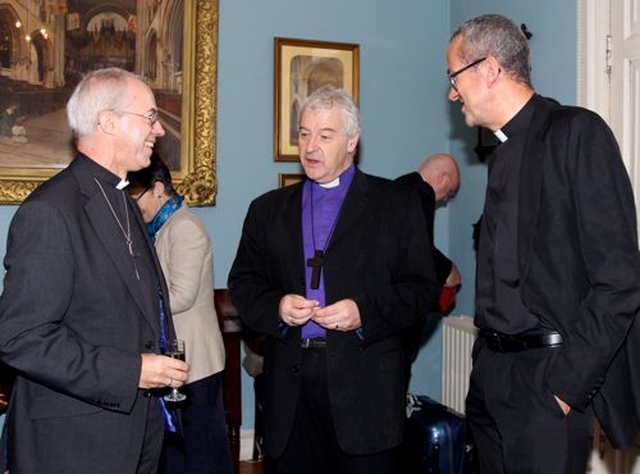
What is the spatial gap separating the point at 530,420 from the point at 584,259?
1.51 ft

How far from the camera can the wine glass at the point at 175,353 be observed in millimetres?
2029

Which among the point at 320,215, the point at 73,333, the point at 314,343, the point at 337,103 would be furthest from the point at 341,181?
the point at 73,333

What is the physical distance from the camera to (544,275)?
2.02 metres

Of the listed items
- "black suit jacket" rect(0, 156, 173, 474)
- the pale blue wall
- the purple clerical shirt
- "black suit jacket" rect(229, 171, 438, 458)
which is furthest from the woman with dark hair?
"black suit jacket" rect(0, 156, 173, 474)

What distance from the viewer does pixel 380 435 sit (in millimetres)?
2529

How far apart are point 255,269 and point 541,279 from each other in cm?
118

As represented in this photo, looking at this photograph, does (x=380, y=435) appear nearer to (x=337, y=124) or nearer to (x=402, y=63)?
(x=337, y=124)

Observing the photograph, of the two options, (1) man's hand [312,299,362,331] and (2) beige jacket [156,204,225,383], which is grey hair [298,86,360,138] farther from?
(2) beige jacket [156,204,225,383]

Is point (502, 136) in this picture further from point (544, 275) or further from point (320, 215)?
point (320, 215)

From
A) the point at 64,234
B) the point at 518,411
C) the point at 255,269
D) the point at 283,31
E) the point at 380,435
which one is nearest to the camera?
the point at 64,234

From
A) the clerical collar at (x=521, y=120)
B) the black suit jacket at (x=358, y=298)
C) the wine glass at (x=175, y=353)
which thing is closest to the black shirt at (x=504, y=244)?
the clerical collar at (x=521, y=120)

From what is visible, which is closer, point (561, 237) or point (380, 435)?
point (561, 237)

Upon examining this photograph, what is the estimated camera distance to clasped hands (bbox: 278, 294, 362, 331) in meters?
2.45

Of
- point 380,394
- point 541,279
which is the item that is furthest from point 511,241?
point 380,394
